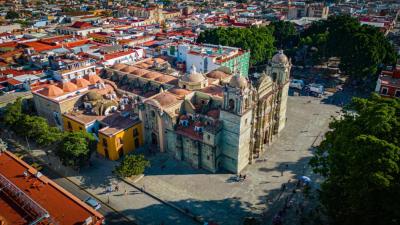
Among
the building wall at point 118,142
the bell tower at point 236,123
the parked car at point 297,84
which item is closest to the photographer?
the bell tower at point 236,123

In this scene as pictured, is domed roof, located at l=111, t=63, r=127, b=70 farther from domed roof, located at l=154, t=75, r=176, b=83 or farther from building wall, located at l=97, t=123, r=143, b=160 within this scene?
building wall, located at l=97, t=123, r=143, b=160

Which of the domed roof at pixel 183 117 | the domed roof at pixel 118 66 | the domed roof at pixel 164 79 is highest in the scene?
the domed roof at pixel 118 66

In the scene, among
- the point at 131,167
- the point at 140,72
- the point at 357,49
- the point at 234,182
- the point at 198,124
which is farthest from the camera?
the point at 357,49

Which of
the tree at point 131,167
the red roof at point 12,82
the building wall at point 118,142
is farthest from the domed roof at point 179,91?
the red roof at point 12,82

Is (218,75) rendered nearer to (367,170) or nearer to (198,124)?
(198,124)

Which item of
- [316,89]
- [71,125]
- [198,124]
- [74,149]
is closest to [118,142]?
[74,149]

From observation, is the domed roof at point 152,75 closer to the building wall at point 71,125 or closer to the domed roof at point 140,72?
the domed roof at point 140,72

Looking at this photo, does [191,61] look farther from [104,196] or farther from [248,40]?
[104,196]

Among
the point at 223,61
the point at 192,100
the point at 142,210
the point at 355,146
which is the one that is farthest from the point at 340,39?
the point at 142,210

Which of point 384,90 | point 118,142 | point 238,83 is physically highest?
point 238,83
